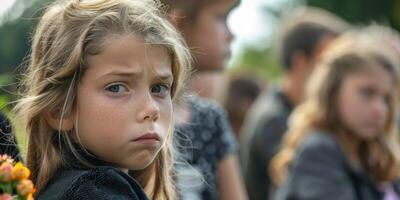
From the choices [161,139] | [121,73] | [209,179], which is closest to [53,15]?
[121,73]

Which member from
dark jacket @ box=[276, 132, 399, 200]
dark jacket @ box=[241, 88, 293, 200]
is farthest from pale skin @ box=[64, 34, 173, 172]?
dark jacket @ box=[241, 88, 293, 200]

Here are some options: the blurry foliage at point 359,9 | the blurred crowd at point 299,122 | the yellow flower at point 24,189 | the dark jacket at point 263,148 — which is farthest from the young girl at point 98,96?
the blurry foliage at point 359,9

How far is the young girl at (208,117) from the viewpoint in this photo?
3.79 meters

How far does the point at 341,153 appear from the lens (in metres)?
4.86

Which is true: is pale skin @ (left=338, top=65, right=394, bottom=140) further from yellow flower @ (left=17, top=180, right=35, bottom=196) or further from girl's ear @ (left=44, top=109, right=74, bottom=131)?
yellow flower @ (left=17, top=180, right=35, bottom=196)

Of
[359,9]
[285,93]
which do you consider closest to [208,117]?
[285,93]

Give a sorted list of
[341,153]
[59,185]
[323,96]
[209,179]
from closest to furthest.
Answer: [59,185] → [209,179] → [341,153] → [323,96]

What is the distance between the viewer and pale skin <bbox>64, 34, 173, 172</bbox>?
238 centimetres

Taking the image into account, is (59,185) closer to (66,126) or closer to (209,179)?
(66,126)

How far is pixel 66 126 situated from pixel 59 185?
0.67ft

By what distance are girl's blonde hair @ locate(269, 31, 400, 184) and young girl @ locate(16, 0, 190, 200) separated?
2633 mm

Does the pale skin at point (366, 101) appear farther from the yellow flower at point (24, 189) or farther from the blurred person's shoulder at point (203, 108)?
the yellow flower at point (24, 189)

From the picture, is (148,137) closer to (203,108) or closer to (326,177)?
(203,108)

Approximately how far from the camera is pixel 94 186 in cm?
227
